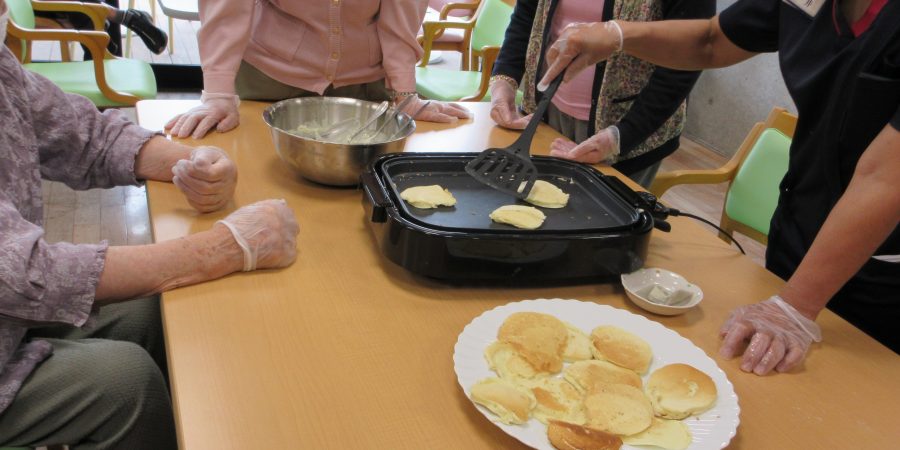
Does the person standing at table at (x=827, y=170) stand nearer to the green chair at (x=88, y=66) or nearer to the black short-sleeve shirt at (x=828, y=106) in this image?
the black short-sleeve shirt at (x=828, y=106)

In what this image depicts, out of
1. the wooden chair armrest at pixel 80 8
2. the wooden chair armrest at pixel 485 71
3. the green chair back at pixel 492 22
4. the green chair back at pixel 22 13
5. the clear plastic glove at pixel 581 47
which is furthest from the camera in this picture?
the green chair back at pixel 492 22

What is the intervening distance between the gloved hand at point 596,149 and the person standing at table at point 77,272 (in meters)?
0.74

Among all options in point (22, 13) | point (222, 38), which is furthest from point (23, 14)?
point (222, 38)

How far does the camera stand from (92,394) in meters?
1.01

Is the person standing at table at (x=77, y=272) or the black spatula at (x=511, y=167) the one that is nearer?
the person standing at table at (x=77, y=272)

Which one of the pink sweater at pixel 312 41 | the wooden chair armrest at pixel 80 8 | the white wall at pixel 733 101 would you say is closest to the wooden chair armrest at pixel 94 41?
the wooden chair armrest at pixel 80 8

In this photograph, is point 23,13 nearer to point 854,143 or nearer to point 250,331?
point 250,331

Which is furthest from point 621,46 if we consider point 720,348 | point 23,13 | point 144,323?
point 23,13

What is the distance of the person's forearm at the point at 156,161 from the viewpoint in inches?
50.5

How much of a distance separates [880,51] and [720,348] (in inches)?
19.9

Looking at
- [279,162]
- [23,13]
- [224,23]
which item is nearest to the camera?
[279,162]

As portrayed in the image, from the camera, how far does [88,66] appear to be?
9.25 feet

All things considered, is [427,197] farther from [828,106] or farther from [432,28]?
[432,28]

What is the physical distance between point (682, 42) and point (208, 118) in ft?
3.56
